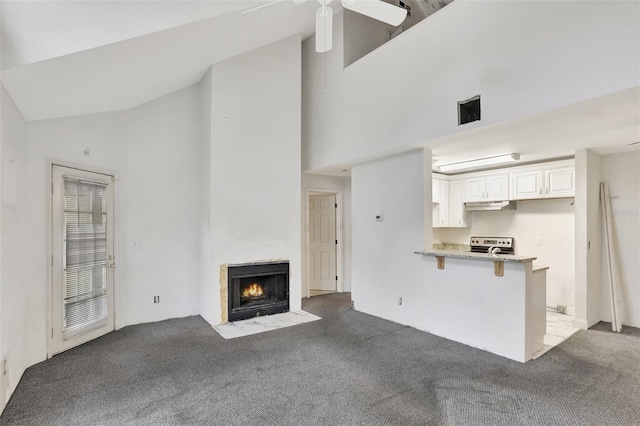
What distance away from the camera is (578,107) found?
2738 millimetres

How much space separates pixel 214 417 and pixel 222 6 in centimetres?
349

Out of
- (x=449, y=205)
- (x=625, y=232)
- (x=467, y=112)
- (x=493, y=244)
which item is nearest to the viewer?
(x=467, y=112)

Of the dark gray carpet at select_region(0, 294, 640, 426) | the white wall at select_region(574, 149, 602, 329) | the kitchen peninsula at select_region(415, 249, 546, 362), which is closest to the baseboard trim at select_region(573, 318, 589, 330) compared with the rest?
the white wall at select_region(574, 149, 602, 329)

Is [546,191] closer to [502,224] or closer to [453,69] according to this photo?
[502,224]

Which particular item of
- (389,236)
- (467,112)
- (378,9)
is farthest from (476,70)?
(389,236)

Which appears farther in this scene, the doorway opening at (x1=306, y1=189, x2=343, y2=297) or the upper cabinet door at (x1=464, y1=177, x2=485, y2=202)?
the doorway opening at (x1=306, y1=189, x2=343, y2=297)

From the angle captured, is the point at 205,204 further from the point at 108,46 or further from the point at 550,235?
the point at 550,235

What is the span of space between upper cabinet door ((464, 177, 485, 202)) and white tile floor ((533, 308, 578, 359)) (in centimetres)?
209

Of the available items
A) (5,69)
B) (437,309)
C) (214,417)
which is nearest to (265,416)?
(214,417)

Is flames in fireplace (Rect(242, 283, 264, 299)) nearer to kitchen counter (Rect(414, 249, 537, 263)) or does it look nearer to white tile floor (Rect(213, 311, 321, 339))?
white tile floor (Rect(213, 311, 321, 339))

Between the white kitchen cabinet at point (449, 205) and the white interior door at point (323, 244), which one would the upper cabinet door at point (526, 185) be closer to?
the white kitchen cabinet at point (449, 205)

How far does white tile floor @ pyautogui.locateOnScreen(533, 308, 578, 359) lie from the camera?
373 cm

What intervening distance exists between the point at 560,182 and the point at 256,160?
14.6 feet

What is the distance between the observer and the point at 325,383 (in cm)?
286
